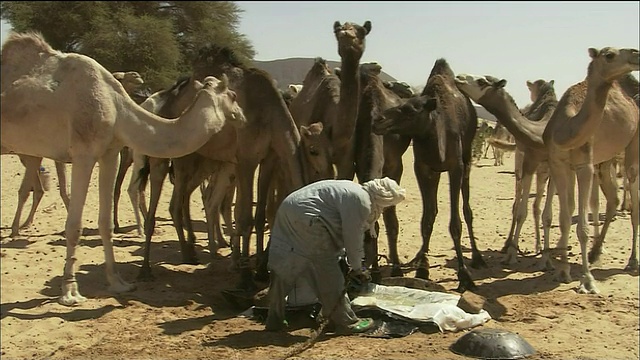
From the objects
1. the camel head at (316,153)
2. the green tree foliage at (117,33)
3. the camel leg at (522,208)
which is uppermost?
the green tree foliage at (117,33)

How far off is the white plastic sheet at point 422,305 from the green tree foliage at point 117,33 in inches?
675

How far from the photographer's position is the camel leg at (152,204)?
8.52 metres

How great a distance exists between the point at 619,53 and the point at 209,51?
4.86 m

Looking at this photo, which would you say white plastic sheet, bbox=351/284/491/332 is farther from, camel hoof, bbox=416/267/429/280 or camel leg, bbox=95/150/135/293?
camel leg, bbox=95/150/135/293

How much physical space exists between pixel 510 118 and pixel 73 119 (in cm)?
526

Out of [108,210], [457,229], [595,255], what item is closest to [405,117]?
[457,229]

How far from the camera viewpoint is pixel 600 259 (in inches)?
390

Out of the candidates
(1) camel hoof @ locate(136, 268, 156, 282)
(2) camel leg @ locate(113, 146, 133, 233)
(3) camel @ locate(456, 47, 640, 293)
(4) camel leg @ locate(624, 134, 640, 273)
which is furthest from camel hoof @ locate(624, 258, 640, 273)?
(2) camel leg @ locate(113, 146, 133, 233)

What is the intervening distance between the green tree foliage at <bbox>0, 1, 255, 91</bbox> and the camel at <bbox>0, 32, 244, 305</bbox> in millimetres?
15986

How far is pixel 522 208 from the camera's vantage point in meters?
10.3

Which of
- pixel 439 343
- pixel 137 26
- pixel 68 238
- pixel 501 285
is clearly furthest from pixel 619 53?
pixel 137 26

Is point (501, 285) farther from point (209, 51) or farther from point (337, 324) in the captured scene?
point (209, 51)

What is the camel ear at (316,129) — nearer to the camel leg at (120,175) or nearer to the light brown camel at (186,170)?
the light brown camel at (186,170)

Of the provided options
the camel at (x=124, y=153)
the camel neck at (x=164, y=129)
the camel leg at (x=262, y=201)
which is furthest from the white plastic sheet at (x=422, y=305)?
the camel at (x=124, y=153)
